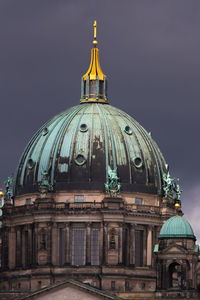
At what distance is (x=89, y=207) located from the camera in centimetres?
16200

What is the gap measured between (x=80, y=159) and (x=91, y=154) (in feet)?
4.33

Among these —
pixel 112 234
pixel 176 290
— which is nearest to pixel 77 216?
pixel 112 234

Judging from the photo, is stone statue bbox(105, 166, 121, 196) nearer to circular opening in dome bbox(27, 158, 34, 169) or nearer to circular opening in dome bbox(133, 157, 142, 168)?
circular opening in dome bbox(133, 157, 142, 168)

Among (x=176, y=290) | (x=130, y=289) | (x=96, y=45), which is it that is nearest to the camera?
(x=176, y=290)

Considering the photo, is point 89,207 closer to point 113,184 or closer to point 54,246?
point 113,184

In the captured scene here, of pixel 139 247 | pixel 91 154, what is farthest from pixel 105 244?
pixel 91 154

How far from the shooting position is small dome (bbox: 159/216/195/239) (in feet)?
503

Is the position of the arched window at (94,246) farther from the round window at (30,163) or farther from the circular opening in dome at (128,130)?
the circular opening in dome at (128,130)

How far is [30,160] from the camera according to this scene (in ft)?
551

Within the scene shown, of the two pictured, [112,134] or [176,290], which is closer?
[176,290]

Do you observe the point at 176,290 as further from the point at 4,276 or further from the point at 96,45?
the point at 96,45

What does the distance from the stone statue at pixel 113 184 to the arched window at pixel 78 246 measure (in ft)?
Result: 16.4

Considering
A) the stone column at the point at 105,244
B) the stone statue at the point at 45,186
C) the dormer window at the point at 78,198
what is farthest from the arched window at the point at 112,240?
the stone statue at the point at 45,186

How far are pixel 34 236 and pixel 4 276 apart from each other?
6583 mm
